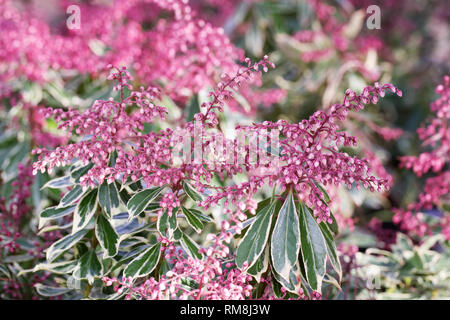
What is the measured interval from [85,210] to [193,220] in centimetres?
24

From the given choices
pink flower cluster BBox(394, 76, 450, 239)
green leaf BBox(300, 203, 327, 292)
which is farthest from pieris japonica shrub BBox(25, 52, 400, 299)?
pink flower cluster BBox(394, 76, 450, 239)

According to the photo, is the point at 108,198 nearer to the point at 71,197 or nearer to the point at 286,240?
the point at 71,197

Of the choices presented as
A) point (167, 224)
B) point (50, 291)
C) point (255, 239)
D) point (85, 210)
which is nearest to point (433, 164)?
point (255, 239)

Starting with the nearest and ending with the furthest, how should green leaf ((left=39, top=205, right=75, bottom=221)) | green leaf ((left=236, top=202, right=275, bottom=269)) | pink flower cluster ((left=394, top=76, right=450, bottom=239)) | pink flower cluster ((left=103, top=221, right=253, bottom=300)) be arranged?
pink flower cluster ((left=103, top=221, right=253, bottom=300)), green leaf ((left=236, top=202, right=275, bottom=269)), green leaf ((left=39, top=205, right=75, bottom=221)), pink flower cluster ((left=394, top=76, right=450, bottom=239))

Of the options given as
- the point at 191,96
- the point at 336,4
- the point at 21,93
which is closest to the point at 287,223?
the point at 191,96

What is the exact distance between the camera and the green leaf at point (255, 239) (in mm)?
854

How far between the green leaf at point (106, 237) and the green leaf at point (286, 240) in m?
0.33

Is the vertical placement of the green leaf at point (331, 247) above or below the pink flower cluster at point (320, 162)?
below

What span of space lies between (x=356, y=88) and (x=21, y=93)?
4.59 ft

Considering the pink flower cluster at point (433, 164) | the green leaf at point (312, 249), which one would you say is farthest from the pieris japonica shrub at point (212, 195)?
the pink flower cluster at point (433, 164)

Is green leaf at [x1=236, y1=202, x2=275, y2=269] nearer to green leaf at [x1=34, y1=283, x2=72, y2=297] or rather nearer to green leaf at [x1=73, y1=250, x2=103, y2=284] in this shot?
green leaf at [x1=73, y1=250, x2=103, y2=284]

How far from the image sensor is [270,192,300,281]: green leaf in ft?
2.75

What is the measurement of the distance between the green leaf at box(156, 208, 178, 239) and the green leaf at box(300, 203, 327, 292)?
248 millimetres

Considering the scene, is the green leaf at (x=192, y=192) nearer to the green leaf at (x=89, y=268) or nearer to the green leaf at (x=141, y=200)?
the green leaf at (x=141, y=200)
